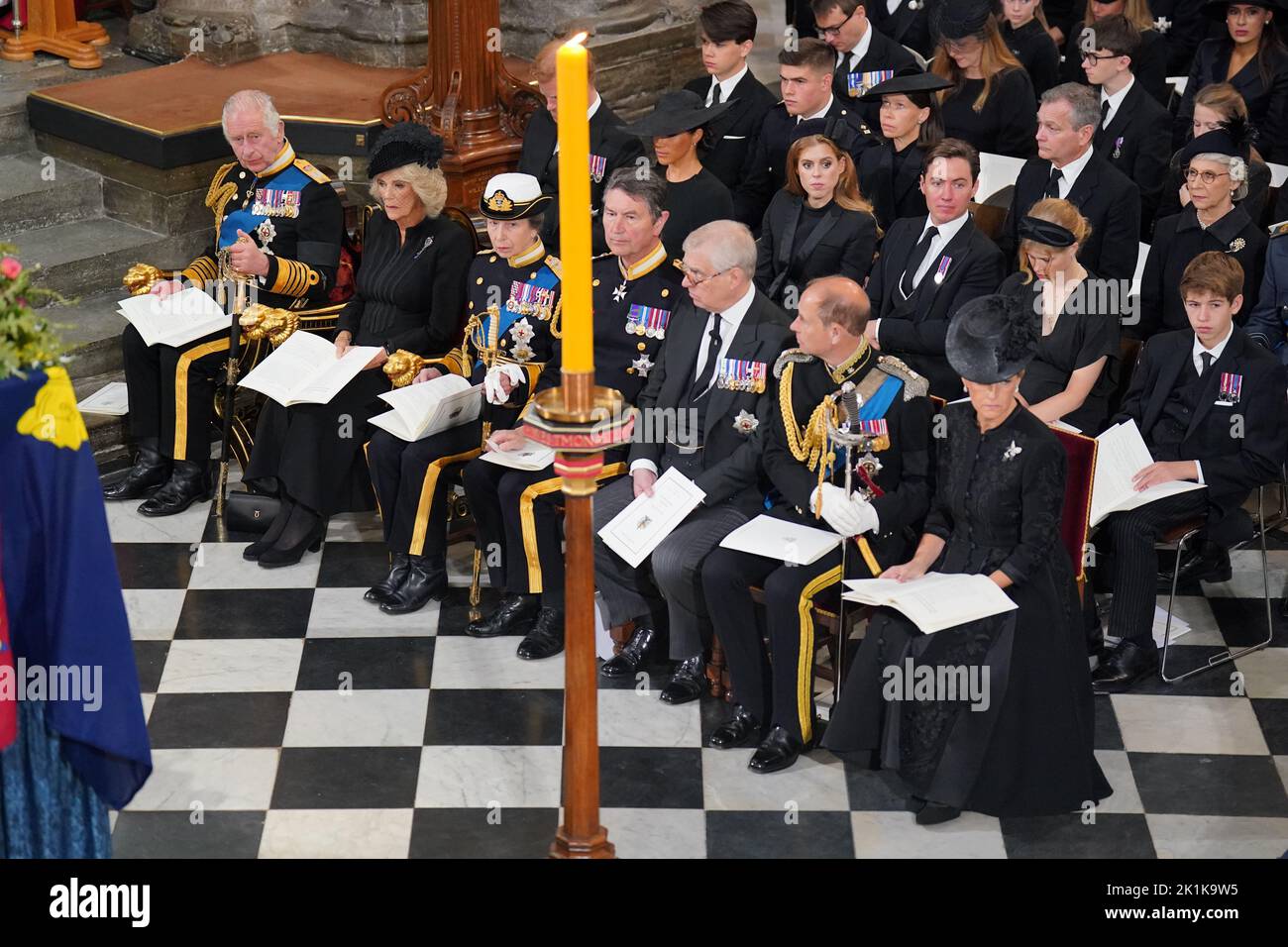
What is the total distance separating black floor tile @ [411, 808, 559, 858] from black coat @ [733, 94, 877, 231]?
3.04 meters

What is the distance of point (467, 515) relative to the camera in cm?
691

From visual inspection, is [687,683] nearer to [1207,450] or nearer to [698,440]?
[698,440]

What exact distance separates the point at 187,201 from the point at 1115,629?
14.6 feet

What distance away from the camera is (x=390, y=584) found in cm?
650

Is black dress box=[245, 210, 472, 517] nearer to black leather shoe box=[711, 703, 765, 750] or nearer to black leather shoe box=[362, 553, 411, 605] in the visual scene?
black leather shoe box=[362, 553, 411, 605]

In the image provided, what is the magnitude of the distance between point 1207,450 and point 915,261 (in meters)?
1.20

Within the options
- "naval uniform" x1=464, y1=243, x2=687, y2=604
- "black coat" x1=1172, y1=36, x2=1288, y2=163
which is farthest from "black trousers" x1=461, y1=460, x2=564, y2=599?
"black coat" x1=1172, y1=36, x2=1288, y2=163

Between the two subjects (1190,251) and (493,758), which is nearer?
(493,758)

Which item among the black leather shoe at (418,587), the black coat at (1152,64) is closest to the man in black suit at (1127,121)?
the black coat at (1152,64)

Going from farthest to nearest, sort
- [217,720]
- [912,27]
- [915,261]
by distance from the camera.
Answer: [912,27]
[915,261]
[217,720]

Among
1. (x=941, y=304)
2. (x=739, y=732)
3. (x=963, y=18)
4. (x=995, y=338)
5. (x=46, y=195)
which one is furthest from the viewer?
(x=46, y=195)

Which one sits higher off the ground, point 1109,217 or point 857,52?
point 857,52

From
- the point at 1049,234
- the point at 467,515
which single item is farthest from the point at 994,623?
the point at 467,515

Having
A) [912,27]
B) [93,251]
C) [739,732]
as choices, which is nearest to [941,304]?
[739,732]
